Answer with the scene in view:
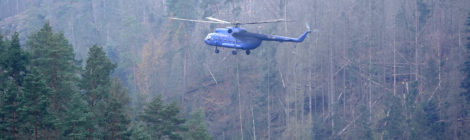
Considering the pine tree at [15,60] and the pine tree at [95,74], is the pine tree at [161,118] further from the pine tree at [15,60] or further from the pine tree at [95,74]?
the pine tree at [15,60]

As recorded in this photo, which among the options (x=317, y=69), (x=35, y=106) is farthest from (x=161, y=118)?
(x=317, y=69)

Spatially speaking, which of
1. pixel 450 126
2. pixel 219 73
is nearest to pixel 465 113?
pixel 450 126

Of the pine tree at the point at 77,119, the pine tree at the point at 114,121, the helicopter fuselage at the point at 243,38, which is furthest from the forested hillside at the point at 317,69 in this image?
the pine tree at the point at 77,119

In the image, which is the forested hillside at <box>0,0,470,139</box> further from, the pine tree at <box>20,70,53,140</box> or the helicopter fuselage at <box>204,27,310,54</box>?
the pine tree at <box>20,70,53,140</box>

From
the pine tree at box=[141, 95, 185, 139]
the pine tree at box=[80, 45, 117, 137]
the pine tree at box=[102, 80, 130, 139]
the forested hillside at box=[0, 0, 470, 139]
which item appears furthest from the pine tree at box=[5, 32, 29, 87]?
the forested hillside at box=[0, 0, 470, 139]

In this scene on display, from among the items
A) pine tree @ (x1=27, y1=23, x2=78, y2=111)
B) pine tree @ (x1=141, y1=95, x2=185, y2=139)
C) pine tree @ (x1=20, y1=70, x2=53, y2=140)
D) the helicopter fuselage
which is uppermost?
the helicopter fuselage

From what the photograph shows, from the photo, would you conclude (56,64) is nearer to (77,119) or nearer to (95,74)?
(95,74)
